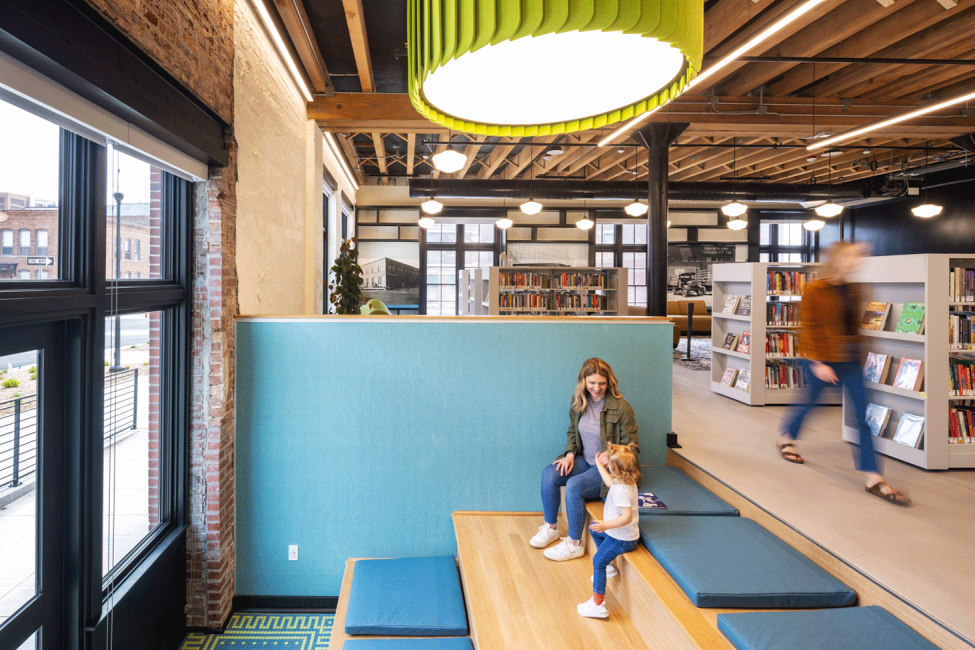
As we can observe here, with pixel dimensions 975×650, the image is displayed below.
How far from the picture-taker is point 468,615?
3.09m

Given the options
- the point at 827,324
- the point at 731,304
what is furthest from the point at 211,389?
the point at 731,304

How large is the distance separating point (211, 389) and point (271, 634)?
1.60m

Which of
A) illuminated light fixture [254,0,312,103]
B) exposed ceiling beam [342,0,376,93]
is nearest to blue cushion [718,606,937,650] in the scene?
illuminated light fixture [254,0,312,103]

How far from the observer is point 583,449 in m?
3.54

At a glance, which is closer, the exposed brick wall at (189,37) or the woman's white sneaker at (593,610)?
the exposed brick wall at (189,37)

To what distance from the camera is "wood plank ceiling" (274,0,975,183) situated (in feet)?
14.1

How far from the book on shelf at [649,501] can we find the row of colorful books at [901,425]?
1776 mm

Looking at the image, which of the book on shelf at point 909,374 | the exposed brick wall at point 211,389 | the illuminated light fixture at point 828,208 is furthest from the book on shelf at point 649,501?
the illuminated light fixture at point 828,208

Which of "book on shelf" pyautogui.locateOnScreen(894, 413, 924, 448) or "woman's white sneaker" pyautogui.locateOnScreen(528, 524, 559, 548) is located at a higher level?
"book on shelf" pyautogui.locateOnScreen(894, 413, 924, 448)

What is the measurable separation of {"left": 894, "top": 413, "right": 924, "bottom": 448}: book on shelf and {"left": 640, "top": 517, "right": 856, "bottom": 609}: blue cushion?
1893 millimetres

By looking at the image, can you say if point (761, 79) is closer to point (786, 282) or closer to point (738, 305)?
point (786, 282)

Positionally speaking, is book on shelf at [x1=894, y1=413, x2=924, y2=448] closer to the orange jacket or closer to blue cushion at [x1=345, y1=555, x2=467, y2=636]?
the orange jacket

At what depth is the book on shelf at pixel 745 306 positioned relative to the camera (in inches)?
248

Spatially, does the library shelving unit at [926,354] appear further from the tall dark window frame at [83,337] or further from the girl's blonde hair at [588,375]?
the tall dark window frame at [83,337]
